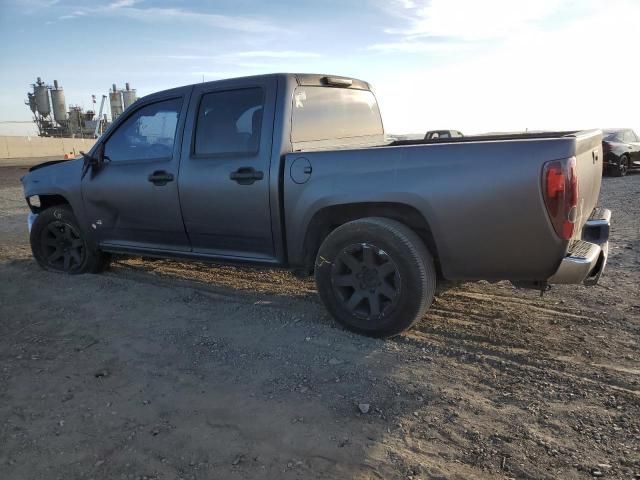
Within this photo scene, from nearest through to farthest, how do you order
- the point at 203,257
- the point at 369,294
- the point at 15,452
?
the point at 15,452 < the point at 369,294 < the point at 203,257

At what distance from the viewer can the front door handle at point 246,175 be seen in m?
3.98

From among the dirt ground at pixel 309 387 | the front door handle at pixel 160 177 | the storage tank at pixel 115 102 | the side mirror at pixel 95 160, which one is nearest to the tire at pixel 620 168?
the dirt ground at pixel 309 387

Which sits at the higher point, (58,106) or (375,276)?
(58,106)

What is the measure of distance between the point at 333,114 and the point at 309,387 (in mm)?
2574

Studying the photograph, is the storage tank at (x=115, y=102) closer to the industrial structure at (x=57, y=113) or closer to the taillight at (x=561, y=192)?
the industrial structure at (x=57, y=113)

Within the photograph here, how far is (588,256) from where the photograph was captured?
3.31 m

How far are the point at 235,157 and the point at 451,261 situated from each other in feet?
6.26

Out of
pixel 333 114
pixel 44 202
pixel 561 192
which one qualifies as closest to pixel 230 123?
pixel 333 114

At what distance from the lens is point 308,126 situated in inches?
168

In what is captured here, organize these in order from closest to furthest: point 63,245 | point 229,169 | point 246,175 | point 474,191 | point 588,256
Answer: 1. point 474,191
2. point 588,256
3. point 246,175
4. point 229,169
5. point 63,245

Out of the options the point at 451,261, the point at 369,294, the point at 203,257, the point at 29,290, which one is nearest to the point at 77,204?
the point at 29,290

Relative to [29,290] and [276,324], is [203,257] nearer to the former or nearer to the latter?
[276,324]

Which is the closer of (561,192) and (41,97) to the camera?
(561,192)

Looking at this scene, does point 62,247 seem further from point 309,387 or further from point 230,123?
point 309,387
